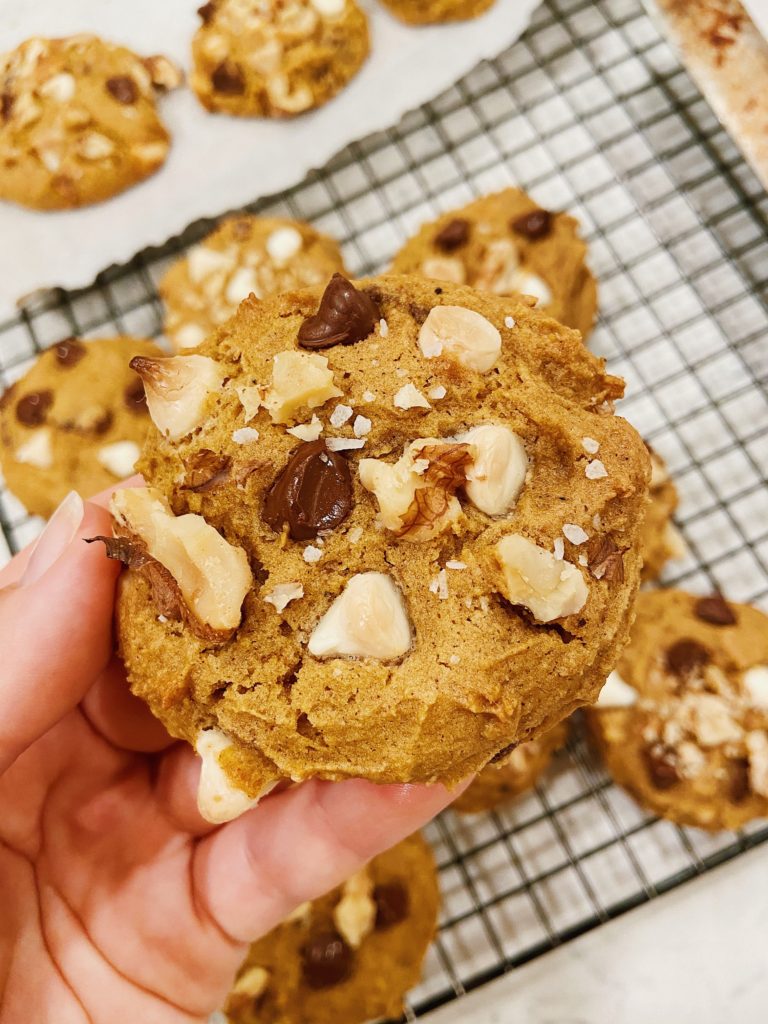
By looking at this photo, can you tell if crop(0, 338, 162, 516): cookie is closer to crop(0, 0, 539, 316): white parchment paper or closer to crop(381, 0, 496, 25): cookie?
crop(0, 0, 539, 316): white parchment paper

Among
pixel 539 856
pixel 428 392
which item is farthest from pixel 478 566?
pixel 539 856

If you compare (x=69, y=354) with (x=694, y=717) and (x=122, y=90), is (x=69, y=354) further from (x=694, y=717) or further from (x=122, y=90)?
(x=694, y=717)

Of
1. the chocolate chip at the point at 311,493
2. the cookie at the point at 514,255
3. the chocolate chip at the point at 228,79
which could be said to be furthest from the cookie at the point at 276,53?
the chocolate chip at the point at 311,493

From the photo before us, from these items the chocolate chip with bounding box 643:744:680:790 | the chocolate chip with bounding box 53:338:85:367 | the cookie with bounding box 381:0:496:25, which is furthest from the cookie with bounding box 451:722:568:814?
the cookie with bounding box 381:0:496:25

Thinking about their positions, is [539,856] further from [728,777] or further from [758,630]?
[758,630]

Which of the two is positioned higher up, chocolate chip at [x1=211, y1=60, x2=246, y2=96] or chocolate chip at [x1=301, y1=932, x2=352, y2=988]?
chocolate chip at [x1=211, y1=60, x2=246, y2=96]

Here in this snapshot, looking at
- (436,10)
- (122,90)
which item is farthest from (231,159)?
(436,10)
